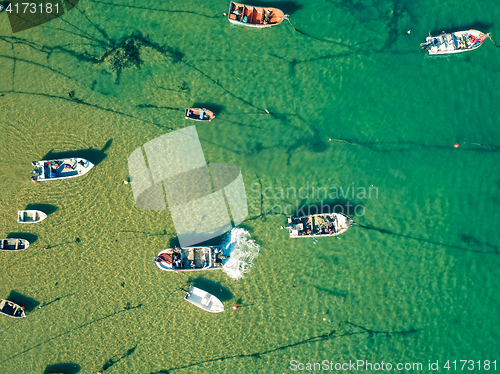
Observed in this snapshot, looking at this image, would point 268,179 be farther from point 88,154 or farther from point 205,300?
point 88,154

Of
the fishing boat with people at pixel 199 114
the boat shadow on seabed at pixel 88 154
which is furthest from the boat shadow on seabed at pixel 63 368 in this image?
the fishing boat with people at pixel 199 114

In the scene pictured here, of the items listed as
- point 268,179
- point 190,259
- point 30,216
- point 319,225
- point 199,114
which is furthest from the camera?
point 268,179

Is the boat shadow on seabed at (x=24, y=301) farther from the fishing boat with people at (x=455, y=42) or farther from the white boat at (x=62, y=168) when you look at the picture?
the fishing boat with people at (x=455, y=42)

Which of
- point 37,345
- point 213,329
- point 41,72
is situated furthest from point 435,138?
point 37,345

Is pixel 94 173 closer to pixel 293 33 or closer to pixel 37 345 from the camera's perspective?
pixel 37 345

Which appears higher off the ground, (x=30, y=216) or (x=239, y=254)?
(x=30, y=216)

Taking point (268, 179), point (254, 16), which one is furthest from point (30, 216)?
point (254, 16)
